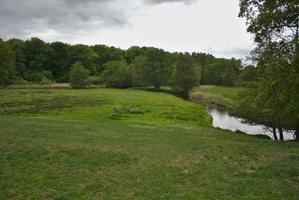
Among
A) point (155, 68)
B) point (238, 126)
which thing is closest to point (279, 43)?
point (238, 126)

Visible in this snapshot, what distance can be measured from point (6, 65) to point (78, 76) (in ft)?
66.8

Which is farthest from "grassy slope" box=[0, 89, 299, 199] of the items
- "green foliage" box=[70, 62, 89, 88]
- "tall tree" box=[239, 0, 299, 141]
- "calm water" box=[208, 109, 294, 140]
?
→ "green foliage" box=[70, 62, 89, 88]

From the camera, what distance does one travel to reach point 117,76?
9788cm

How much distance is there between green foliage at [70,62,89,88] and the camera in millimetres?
93062

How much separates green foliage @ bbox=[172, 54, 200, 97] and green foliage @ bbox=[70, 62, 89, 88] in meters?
29.1

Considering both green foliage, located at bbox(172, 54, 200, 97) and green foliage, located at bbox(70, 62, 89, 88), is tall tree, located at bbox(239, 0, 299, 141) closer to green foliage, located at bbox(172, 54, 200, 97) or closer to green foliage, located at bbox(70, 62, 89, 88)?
green foliage, located at bbox(172, 54, 200, 97)

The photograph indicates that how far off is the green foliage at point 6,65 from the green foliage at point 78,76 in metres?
17.9

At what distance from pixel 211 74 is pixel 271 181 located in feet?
390

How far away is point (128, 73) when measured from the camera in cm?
10000

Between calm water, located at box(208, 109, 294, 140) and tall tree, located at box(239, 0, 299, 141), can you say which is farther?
calm water, located at box(208, 109, 294, 140)

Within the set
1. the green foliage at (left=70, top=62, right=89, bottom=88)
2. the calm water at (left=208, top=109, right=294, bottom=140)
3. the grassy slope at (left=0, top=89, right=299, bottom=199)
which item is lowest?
the calm water at (left=208, top=109, right=294, bottom=140)

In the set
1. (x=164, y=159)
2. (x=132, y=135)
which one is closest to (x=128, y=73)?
(x=132, y=135)

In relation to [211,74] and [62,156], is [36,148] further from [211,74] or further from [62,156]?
[211,74]

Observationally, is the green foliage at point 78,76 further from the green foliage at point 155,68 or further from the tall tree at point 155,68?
the tall tree at point 155,68
